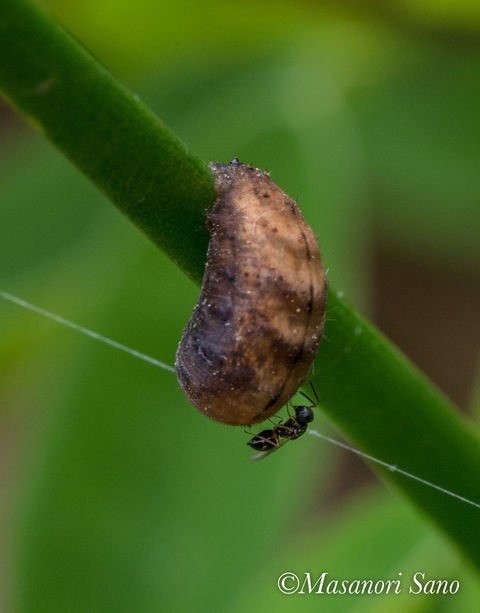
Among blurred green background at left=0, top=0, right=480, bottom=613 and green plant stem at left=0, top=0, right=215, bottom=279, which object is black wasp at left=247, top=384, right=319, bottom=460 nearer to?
blurred green background at left=0, top=0, right=480, bottom=613

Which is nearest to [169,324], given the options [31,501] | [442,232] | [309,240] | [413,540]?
[31,501]

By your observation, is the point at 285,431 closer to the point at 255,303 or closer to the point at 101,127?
the point at 255,303

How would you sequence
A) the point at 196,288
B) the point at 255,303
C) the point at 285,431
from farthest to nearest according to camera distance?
the point at 196,288 → the point at 285,431 → the point at 255,303

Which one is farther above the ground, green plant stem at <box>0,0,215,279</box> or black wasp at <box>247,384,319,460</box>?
green plant stem at <box>0,0,215,279</box>

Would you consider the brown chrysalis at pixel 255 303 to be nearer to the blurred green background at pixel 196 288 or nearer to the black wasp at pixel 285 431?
the black wasp at pixel 285 431

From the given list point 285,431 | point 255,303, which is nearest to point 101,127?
point 255,303

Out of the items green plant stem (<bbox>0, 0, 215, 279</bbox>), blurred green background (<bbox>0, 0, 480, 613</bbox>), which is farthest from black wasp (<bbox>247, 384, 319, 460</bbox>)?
green plant stem (<bbox>0, 0, 215, 279</bbox>)

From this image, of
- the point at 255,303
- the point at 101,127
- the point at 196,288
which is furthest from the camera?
the point at 196,288
